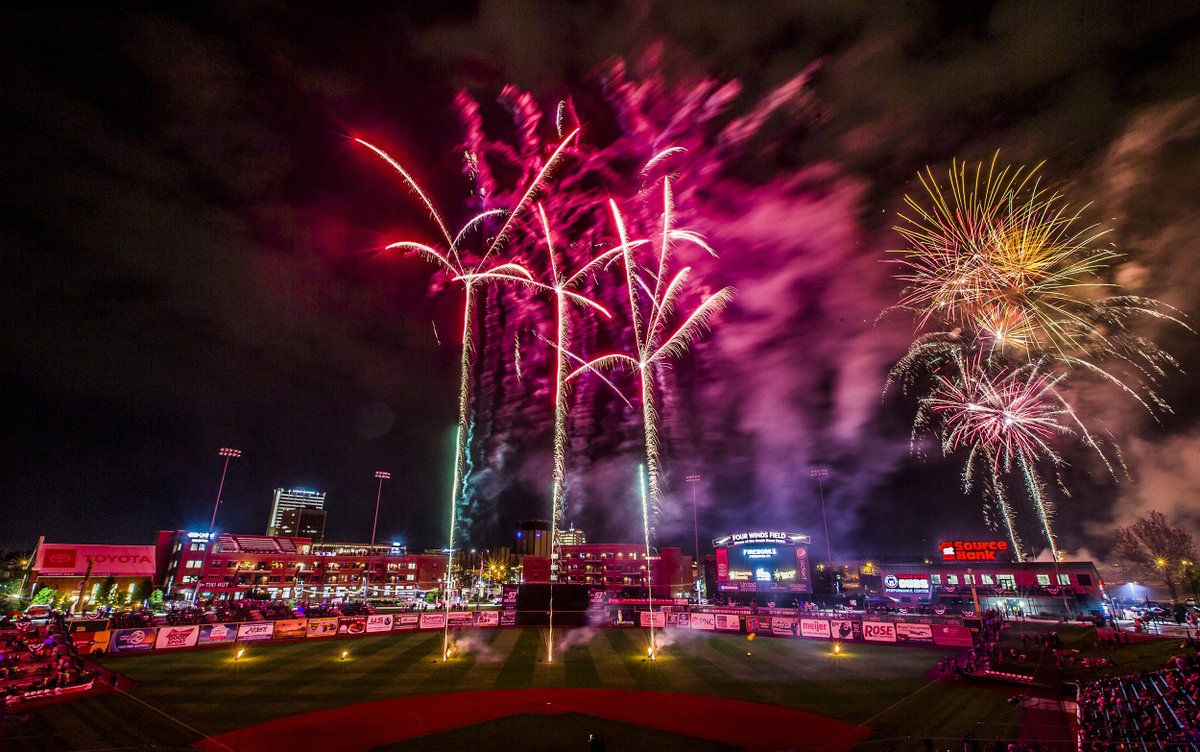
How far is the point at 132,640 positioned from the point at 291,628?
10.3m

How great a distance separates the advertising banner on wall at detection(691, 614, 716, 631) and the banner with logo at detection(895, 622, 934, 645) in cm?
1623

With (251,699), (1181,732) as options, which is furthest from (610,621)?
(1181,732)

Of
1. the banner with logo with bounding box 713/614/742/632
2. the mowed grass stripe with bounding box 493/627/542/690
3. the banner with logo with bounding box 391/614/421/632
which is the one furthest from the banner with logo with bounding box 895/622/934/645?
the banner with logo with bounding box 391/614/421/632

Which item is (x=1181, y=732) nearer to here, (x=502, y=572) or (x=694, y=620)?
(x=694, y=620)

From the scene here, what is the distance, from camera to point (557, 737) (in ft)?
66.7

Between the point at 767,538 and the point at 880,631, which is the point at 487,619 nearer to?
the point at 880,631

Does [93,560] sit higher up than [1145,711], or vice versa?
[93,560]

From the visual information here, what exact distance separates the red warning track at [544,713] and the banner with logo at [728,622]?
79.7 ft

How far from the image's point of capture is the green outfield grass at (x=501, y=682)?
67.8 ft

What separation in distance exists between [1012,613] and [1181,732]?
69446 mm

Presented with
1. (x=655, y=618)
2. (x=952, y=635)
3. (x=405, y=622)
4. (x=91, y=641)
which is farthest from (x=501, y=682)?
(x=952, y=635)

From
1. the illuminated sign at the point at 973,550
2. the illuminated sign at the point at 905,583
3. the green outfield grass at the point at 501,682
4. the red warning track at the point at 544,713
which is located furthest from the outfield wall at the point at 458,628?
the illuminated sign at the point at 905,583

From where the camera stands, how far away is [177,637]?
121 ft

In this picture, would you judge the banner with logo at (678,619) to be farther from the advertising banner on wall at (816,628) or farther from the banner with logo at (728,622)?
the advertising banner on wall at (816,628)
